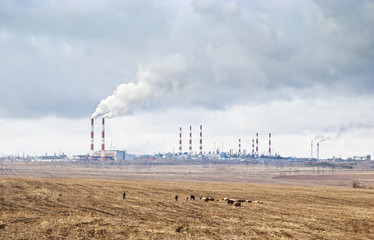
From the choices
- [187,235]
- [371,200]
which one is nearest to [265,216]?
[187,235]

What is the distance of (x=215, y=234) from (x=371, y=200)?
46.2 metres

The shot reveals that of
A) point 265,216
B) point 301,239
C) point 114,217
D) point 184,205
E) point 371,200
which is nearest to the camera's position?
point 301,239

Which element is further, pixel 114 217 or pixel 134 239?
pixel 114 217

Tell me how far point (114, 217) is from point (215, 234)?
10.4 m

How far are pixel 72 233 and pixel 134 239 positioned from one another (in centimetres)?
450

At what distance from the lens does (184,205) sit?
163 feet

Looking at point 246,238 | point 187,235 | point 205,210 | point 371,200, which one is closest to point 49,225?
point 187,235

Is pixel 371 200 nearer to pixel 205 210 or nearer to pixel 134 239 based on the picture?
pixel 205 210

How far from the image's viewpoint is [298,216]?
4378 cm

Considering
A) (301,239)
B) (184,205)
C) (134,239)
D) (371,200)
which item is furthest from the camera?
(371,200)

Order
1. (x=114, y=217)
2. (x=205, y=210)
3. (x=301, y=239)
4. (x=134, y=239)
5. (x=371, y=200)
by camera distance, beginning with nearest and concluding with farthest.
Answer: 1. (x=134, y=239)
2. (x=301, y=239)
3. (x=114, y=217)
4. (x=205, y=210)
5. (x=371, y=200)

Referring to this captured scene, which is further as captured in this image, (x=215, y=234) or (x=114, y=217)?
(x=114, y=217)

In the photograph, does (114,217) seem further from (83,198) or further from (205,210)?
(83,198)

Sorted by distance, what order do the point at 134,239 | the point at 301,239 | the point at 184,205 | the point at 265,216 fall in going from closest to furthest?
the point at 134,239 → the point at 301,239 → the point at 265,216 → the point at 184,205
